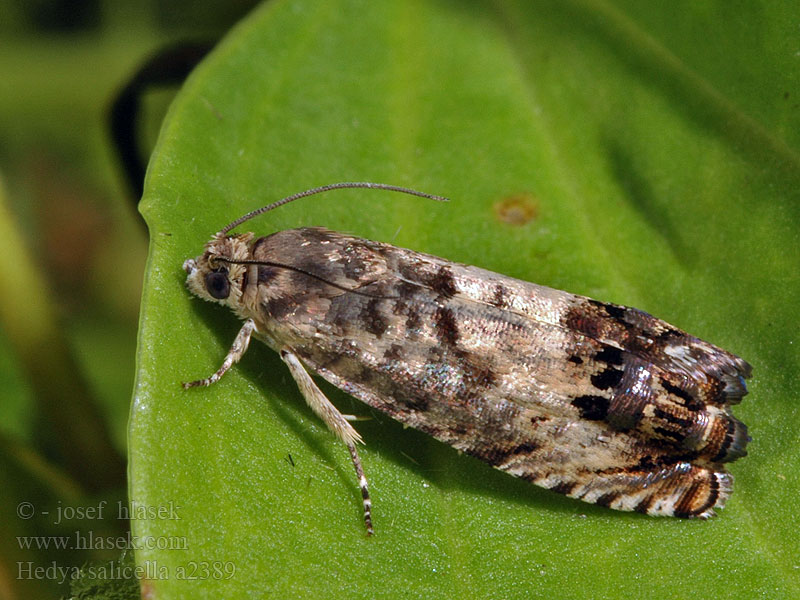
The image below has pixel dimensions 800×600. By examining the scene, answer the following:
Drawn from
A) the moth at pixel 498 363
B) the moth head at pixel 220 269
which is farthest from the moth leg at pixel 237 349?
the moth head at pixel 220 269

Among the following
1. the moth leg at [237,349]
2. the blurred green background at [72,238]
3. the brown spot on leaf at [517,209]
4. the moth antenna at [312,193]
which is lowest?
the blurred green background at [72,238]

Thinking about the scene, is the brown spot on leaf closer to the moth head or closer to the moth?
the moth

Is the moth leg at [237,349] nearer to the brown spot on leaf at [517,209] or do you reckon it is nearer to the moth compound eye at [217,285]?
the moth compound eye at [217,285]

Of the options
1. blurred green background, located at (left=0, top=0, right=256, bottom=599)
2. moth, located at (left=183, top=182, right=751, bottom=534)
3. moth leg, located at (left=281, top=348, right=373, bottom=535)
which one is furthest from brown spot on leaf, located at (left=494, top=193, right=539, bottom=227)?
blurred green background, located at (left=0, top=0, right=256, bottom=599)

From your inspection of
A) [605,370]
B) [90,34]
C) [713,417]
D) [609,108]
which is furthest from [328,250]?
[90,34]

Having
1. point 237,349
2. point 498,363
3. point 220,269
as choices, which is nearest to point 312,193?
point 220,269

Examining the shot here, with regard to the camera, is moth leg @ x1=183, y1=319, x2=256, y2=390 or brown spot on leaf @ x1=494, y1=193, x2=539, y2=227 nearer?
moth leg @ x1=183, y1=319, x2=256, y2=390

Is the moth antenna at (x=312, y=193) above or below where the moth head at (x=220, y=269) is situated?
above
